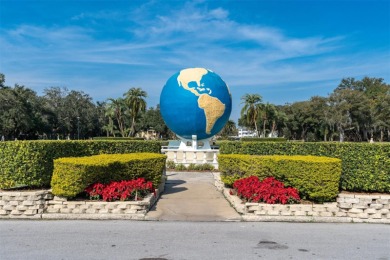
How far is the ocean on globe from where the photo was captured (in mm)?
22547

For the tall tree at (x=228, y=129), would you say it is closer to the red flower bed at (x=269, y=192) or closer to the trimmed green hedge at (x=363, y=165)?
the trimmed green hedge at (x=363, y=165)

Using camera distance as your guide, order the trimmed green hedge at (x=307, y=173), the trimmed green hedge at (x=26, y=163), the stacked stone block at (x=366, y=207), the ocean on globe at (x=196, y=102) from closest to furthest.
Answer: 1. the stacked stone block at (x=366, y=207)
2. the trimmed green hedge at (x=307, y=173)
3. the trimmed green hedge at (x=26, y=163)
4. the ocean on globe at (x=196, y=102)

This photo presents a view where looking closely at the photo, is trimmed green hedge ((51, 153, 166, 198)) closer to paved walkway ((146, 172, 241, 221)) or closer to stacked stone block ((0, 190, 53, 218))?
stacked stone block ((0, 190, 53, 218))

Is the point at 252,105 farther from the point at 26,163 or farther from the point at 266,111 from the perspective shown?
the point at 26,163

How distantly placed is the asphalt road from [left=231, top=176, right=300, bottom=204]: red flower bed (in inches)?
40.5

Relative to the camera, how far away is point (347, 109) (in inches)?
2165

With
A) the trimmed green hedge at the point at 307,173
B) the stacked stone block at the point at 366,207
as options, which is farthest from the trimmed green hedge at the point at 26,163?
the stacked stone block at the point at 366,207

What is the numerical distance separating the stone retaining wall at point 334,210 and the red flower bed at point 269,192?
337mm

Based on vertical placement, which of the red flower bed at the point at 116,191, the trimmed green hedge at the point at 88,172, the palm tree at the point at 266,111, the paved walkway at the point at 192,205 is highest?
the palm tree at the point at 266,111

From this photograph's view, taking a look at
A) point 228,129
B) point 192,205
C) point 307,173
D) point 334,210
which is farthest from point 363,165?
point 228,129

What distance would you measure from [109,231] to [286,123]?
66.8 meters

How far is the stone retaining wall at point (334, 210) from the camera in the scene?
8.58m

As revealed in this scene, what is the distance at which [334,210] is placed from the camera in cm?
890

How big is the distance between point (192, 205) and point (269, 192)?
2521mm
